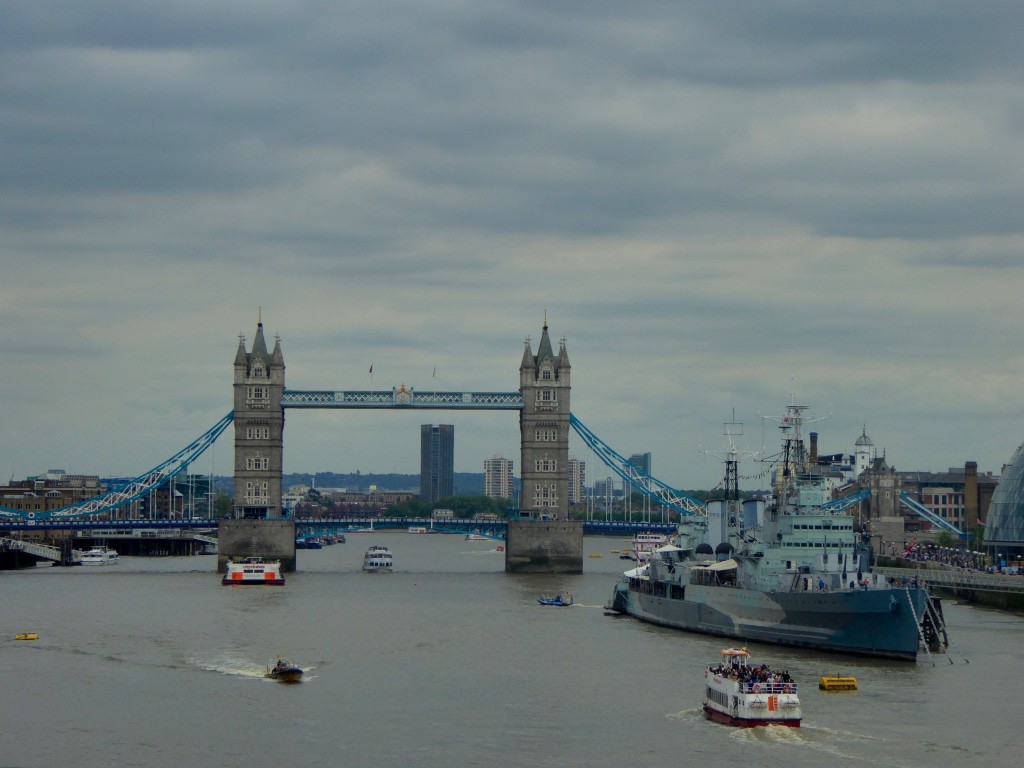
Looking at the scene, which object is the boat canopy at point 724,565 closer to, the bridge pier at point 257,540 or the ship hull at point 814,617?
the ship hull at point 814,617

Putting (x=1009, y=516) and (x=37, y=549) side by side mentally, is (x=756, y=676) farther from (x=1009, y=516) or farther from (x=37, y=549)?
(x=37, y=549)

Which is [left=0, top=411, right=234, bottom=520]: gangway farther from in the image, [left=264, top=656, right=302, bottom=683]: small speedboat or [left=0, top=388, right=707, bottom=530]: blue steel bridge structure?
[left=264, top=656, right=302, bottom=683]: small speedboat

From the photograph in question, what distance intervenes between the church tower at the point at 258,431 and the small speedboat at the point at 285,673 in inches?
2648

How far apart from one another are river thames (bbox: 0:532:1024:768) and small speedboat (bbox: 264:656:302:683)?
0.78m

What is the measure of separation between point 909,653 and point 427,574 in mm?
64314

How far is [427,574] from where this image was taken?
125 m

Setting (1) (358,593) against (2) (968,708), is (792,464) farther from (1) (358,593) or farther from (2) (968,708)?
(1) (358,593)

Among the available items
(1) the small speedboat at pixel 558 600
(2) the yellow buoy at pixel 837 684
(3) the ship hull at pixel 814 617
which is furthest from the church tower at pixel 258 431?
(2) the yellow buoy at pixel 837 684

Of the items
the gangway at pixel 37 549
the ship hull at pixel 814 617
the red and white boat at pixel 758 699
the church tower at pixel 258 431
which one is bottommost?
the red and white boat at pixel 758 699

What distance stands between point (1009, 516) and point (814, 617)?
170 feet

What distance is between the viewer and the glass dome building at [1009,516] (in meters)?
114

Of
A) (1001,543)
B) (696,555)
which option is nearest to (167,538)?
(1001,543)

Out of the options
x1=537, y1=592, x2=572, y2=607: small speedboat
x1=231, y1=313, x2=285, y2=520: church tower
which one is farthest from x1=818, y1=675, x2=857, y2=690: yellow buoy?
x1=231, y1=313, x2=285, y2=520: church tower

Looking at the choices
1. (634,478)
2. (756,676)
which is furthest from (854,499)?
(756,676)
